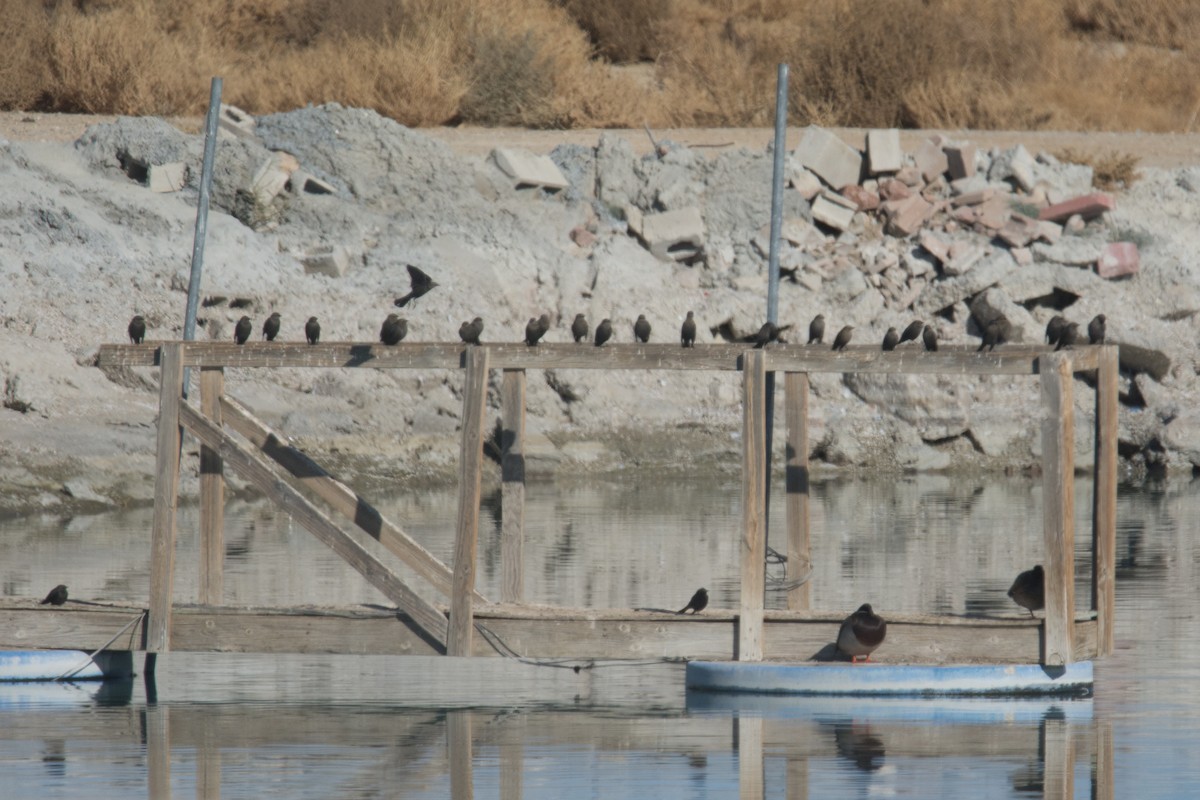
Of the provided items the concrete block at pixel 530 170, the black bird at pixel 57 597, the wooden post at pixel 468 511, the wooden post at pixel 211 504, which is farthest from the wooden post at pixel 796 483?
the concrete block at pixel 530 170

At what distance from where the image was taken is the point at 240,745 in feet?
38.2

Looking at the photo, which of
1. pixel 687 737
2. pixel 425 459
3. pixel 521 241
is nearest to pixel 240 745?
pixel 687 737

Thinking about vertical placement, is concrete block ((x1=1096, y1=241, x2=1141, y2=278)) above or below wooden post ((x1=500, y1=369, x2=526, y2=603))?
above

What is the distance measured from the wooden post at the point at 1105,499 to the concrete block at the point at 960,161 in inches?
630

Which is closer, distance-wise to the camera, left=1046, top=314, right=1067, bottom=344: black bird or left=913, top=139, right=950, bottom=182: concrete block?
left=1046, top=314, right=1067, bottom=344: black bird

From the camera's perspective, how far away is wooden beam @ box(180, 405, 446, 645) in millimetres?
12414

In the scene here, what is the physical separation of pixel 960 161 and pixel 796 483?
1590cm

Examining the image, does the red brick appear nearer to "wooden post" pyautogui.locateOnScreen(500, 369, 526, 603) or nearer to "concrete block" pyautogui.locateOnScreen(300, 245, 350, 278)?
"concrete block" pyautogui.locateOnScreen(300, 245, 350, 278)

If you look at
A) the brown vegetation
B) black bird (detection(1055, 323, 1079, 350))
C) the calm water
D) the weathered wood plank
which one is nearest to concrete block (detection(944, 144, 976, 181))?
the brown vegetation

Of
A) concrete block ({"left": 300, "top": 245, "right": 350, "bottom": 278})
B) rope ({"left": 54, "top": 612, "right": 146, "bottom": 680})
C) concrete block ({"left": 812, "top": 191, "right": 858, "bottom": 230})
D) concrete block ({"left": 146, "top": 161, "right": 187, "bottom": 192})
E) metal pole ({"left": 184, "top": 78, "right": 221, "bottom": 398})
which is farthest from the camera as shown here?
concrete block ({"left": 812, "top": 191, "right": 858, "bottom": 230})

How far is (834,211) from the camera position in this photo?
27.7 meters

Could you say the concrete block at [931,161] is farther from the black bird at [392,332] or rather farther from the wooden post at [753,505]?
the wooden post at [753,505]

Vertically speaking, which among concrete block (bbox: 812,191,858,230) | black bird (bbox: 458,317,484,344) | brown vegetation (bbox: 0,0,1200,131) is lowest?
black bird (bbox: 458,317,484,344)

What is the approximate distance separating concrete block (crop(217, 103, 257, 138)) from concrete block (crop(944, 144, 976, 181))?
940 cm
